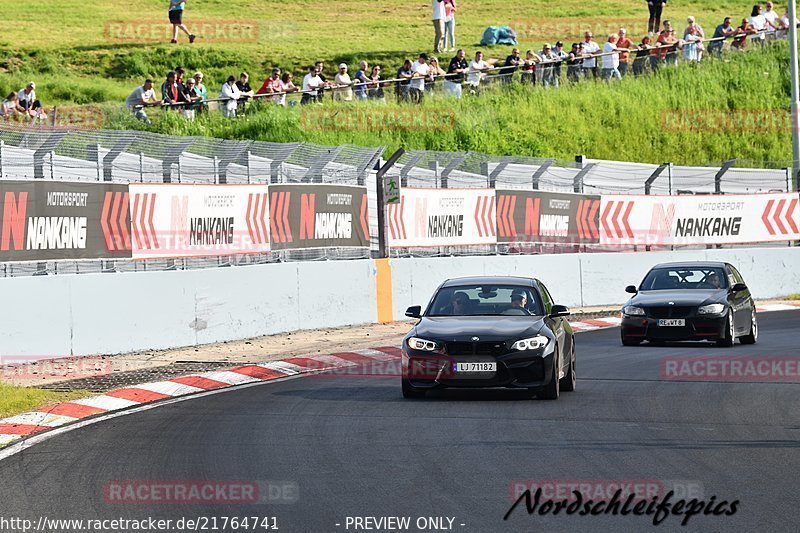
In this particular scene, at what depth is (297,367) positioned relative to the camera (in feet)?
61.2

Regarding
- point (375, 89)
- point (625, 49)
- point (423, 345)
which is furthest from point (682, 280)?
point (625, 49)

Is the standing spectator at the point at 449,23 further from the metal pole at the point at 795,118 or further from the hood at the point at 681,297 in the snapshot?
the hood at the point at 681,297

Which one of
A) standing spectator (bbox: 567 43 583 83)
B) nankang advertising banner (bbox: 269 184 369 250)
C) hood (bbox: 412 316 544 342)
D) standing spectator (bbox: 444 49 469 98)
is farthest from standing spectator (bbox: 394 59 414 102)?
hood (bbox: 412 316 544 342)

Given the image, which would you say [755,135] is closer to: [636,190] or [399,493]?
[636,190]

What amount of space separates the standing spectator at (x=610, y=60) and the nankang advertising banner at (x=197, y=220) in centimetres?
2459

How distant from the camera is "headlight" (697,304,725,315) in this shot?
21188mm

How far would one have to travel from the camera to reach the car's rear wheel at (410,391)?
14.9 meters

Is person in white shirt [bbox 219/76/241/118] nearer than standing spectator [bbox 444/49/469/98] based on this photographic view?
Yes

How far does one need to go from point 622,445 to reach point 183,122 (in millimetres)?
25119

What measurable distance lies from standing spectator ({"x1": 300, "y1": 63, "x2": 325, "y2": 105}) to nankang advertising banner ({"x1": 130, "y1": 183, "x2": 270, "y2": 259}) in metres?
16.0

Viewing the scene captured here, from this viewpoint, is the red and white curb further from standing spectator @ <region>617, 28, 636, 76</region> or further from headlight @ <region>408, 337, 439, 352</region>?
standing spectator @ <region>617, 28, 636, 76</region>

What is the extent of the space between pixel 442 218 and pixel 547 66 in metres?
18.4

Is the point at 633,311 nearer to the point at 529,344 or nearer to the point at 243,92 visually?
the point at 529,344

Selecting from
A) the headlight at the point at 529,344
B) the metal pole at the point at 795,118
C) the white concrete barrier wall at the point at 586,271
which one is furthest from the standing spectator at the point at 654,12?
the headlight at the point at 529,344
